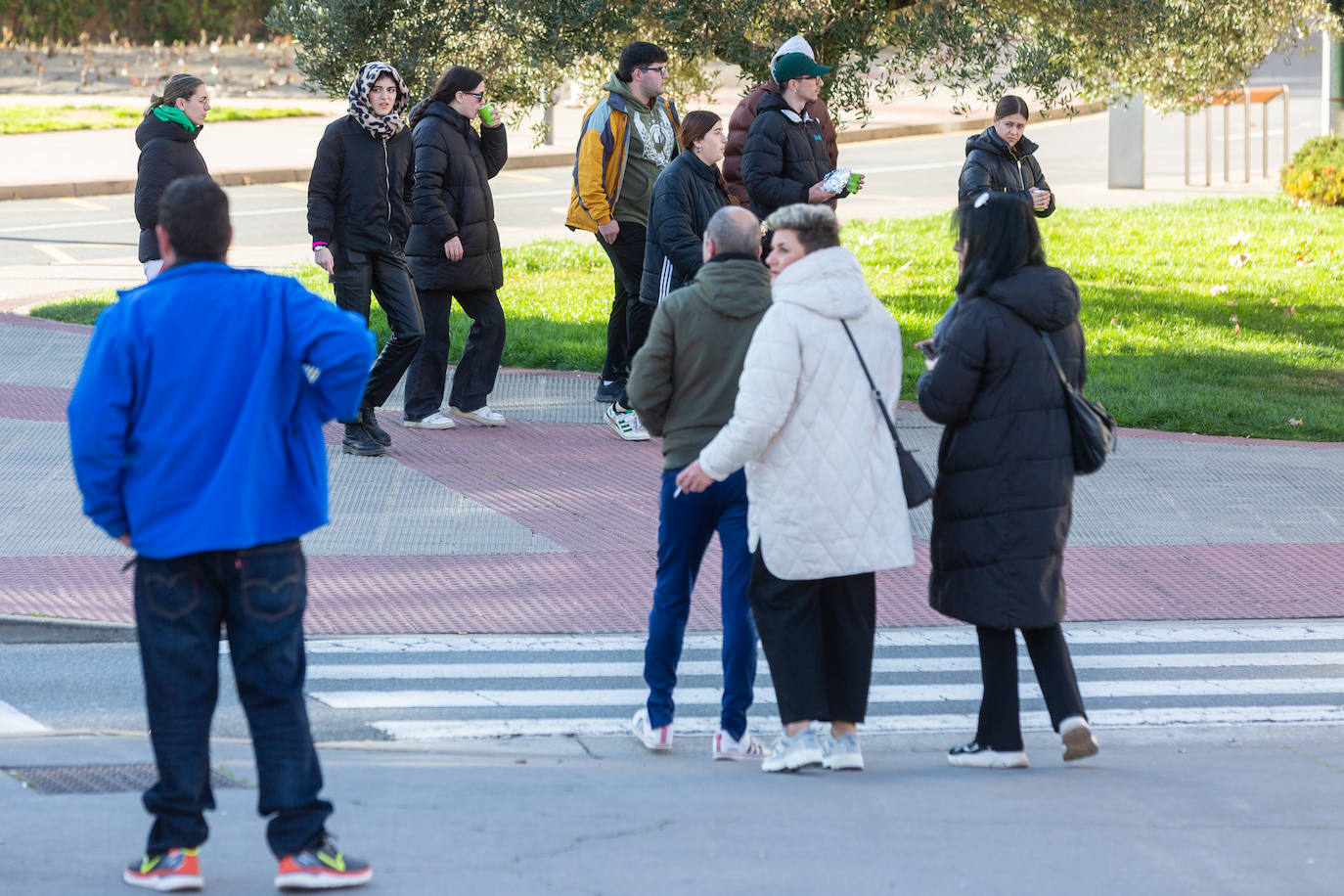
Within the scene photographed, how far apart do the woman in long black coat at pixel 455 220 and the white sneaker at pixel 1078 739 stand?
4914 millimetres

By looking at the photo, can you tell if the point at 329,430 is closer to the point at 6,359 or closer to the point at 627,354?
the point at 627,354

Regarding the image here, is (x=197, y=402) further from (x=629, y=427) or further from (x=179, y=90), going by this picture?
(x=629, y=427)

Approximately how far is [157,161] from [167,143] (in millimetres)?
107

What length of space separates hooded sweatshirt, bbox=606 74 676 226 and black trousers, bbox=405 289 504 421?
0.90 meters

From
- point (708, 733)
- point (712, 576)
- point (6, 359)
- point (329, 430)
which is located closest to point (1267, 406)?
point (712, 576)

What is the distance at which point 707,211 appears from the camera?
331 inches

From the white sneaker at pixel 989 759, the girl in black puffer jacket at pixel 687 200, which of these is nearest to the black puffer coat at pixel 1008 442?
the white sneaker at pixel 989 759

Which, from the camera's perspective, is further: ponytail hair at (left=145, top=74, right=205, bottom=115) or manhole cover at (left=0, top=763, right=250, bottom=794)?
ponytail hair at (left=145, top=74, right=205, bottom=115)

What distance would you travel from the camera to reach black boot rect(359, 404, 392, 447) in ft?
30.4

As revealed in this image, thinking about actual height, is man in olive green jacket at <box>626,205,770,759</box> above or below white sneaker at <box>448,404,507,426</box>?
above

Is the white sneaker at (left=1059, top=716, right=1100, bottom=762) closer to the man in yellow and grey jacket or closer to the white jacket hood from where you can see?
the white jacket hood

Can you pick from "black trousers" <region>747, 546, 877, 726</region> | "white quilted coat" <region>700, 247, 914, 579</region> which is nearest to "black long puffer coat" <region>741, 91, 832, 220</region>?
"white quilted coat" <region>700, 247, 914, 579</region>

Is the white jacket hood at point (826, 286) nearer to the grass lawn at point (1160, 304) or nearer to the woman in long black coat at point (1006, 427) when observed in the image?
the woman in long black coat at point (1006, 427)

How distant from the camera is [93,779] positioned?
4.83 meters
